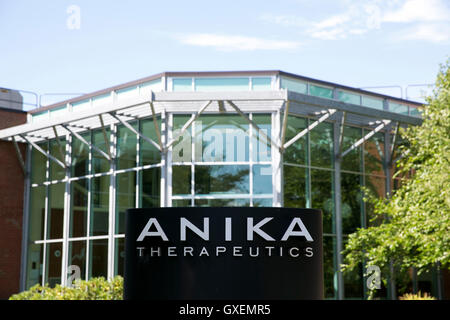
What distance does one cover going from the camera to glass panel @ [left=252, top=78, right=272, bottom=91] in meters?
18.5

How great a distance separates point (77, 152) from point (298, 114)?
774cm

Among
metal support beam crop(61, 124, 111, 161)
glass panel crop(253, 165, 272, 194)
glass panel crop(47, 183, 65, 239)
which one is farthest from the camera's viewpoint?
glass panel crop(47, 183, 65, 239)

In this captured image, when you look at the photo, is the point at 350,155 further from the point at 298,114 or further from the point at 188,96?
the point at 188,96

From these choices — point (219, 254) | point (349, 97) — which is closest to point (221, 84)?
point (349, 97)

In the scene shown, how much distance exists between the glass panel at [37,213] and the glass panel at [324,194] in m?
9.97

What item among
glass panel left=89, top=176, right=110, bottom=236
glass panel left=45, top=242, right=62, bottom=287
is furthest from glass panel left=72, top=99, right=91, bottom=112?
glass panel left=45, top=242, right=62, bottom=287

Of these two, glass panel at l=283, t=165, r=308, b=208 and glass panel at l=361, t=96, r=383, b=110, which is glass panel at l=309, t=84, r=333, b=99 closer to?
glass panel at l=361, t=96, r=383, b=110

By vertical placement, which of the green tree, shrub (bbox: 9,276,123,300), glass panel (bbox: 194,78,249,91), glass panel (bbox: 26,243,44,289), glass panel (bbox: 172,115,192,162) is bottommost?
shrub (bbox: 9,276,123,300)

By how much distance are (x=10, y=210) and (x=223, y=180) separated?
30.1ft

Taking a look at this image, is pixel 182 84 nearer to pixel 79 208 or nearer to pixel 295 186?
pixel 295 186

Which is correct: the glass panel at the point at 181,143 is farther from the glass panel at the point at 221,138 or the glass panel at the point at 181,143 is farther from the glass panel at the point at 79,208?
the glass panel at the point at 79,208

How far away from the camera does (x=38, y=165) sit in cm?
2359

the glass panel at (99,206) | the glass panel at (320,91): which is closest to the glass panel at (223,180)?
the glass panel at (320,91)

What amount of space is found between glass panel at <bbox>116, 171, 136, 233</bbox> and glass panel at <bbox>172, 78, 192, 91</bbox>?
9.50ft
